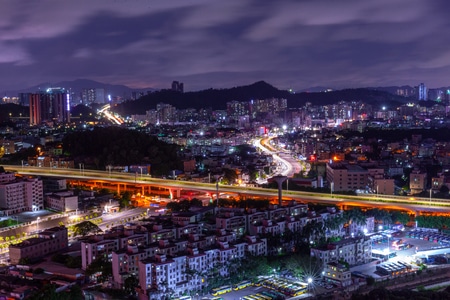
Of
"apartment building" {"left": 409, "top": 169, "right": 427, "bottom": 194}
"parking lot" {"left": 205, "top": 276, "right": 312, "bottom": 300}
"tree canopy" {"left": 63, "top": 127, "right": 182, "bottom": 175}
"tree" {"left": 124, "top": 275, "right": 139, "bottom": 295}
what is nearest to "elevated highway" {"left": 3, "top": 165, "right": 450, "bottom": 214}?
"tree canopy" {"left": 63, "top": 127, "right": 182, "bottom": 175}

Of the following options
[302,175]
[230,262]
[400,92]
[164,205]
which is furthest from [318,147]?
[400,92]

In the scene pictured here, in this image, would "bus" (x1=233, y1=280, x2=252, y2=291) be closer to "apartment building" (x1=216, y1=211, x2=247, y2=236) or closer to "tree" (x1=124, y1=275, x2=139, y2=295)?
"tree" (x1=124, y1=275, x2=139, y2=295)

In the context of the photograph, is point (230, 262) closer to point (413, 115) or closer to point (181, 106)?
point (413, 115)

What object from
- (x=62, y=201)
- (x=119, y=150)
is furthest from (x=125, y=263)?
(x=119, y=150)

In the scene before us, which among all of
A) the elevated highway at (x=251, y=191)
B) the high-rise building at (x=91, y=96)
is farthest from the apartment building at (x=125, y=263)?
the high-rise building at (x=91, y=96)

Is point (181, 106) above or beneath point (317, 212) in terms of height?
above

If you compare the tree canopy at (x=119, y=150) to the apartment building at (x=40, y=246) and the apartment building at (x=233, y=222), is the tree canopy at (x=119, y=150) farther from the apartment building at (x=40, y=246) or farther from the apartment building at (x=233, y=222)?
the apartment building at (x=40, y=246)
